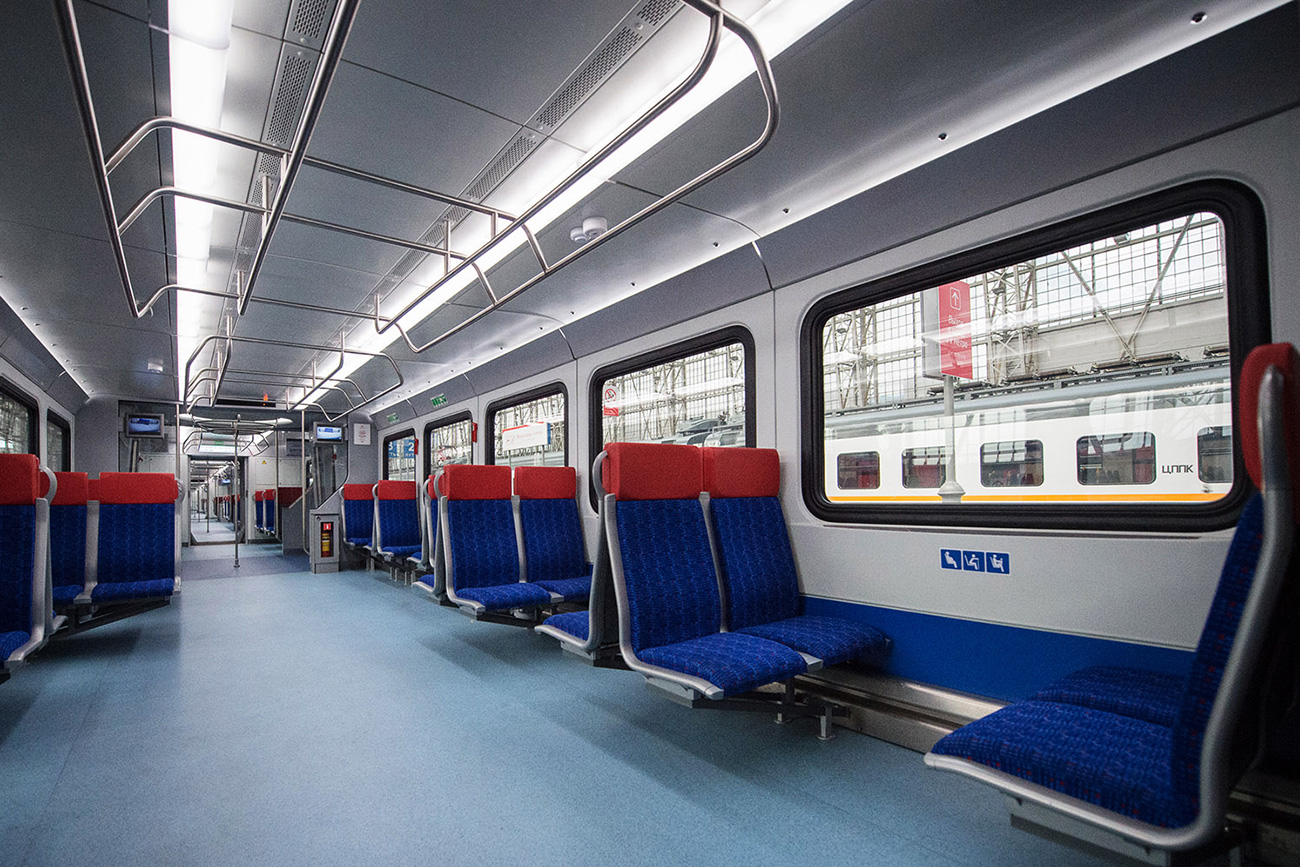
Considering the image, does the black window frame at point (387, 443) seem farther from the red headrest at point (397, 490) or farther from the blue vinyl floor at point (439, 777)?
the blue vinyl floor at point (439, 777)

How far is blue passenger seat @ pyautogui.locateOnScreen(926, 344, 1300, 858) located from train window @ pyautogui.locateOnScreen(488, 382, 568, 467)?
16.0 feet

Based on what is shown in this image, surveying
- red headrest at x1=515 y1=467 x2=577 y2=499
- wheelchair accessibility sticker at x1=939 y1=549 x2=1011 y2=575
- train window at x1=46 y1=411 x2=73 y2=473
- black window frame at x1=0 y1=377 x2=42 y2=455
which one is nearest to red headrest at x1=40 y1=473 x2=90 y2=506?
black window frame at x1=0 y1=377 x2=42 y2=455

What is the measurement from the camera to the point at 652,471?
3.27 meters

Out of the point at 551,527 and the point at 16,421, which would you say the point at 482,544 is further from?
the point at 16,421

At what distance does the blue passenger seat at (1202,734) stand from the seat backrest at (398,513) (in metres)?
7.65

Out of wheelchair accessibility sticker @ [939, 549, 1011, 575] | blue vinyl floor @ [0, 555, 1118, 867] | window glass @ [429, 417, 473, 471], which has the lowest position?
blue vinyl floor @ [0, 555, 1118, 867]

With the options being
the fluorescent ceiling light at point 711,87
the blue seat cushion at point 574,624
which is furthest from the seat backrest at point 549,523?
the fluorescent ceiling light at point 711,87

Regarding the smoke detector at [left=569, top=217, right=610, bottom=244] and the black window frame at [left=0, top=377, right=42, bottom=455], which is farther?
the black window frame at [left=0, top=377, right=42, bottom=455]

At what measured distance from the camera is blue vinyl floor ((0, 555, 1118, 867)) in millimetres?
2145

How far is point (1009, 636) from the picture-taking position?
2.80 metres

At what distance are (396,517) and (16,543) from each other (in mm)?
5164

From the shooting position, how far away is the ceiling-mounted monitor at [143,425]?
9.82m

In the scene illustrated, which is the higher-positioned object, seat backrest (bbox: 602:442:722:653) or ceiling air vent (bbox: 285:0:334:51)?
ceiling air vent (bbox: 285:0:334:51)

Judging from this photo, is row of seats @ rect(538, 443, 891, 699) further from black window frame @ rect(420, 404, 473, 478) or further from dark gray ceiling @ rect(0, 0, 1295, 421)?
black window frame @ rect(420, 404, 473, 478)
